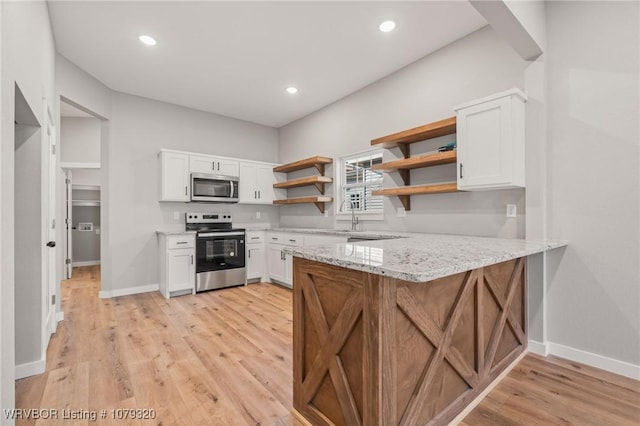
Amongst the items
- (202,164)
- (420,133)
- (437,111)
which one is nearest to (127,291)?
(202,164)

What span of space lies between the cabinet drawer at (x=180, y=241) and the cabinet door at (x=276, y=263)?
3.99 ft

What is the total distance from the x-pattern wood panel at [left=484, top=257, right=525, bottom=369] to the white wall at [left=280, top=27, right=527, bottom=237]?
1.54 feet

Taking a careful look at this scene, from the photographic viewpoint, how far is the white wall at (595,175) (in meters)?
2.13

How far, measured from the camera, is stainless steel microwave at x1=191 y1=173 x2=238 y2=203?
15.4 feet

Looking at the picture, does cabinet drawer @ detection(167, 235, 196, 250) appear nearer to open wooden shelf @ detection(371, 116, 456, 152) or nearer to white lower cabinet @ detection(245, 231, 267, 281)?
white lower cabinet @ detection(245, 231, 267, 281)

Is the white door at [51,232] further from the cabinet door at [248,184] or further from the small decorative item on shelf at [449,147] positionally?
the small decorative item on shelf at [449,147]

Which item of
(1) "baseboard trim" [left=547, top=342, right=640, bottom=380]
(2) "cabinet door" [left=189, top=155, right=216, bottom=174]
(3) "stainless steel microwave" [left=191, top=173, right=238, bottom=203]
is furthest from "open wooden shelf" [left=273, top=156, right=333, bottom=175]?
(1) "baseboard trim" [left=547, top=342, right=640, bottom=380]

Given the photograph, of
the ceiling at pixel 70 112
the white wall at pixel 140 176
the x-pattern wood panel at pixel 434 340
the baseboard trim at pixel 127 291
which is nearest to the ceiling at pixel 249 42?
the white wall at pixel 140 176

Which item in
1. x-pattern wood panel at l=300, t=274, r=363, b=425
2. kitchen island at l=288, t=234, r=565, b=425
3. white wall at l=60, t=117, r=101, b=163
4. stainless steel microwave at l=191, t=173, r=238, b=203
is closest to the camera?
kitchen island at l=288, t=234, r=565, b=425

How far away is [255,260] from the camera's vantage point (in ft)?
16.6

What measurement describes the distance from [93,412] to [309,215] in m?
Answer: 3.90

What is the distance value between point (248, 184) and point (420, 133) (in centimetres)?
319

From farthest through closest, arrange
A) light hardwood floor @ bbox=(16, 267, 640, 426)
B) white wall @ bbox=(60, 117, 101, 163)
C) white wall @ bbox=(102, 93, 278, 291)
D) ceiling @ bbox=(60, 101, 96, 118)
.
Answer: white wall @ bbox=(60, 117, 101, 163) → ceiling @ bbox=(60, 101, 96, 118) → white wall @ bbox=(102, 93, 278, 291) → light hardwood floor @ bbox=(16, 267, 640, 426)

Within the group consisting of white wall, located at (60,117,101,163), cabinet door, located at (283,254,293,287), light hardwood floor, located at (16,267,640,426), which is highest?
white wall, located at (60,117,101,163)
